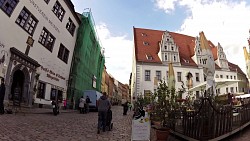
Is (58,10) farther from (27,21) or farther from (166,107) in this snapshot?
(166,107)

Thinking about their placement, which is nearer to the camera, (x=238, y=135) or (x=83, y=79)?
(x=238, y=135)

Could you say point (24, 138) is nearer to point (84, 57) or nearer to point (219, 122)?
point (219, 122)

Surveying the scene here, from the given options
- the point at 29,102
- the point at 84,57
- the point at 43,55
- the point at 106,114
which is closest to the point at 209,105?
the point at 106,114

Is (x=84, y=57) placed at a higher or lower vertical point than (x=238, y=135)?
higher

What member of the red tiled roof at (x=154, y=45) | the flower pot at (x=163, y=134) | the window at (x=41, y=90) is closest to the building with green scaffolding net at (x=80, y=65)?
the window at (x=41, y=90)

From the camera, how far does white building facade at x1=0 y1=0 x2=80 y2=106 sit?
14891 mm

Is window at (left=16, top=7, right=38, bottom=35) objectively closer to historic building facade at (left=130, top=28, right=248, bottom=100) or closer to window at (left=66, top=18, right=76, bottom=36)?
window at (left=66, top=18, right=76, bottom=36)

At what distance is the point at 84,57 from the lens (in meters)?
28.4

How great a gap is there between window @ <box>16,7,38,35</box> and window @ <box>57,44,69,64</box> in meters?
5.45

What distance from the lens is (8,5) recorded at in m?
15.0

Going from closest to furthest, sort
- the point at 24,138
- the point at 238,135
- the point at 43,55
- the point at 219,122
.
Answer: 1. the point at 24,138
2. the point at 219,122
3. the point at 238,135
4. the point at 43,55

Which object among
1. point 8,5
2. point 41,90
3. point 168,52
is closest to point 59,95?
point 41,90

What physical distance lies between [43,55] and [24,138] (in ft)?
47.5

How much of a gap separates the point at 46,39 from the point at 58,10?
13.3 feet
